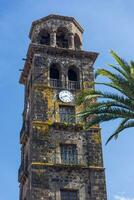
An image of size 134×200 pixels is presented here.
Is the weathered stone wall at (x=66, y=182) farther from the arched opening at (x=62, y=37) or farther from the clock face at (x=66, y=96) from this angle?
the arched opening at (x=62, y=37)

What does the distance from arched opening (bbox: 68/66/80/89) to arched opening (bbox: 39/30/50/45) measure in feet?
14.5

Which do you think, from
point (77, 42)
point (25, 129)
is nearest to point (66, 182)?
point (25, 129)

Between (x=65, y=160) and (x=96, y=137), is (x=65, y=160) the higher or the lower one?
the lower one

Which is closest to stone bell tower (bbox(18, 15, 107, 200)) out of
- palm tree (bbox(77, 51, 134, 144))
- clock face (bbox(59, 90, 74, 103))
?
clock face (bbox(59, 90, 74, 103))

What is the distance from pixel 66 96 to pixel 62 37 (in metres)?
8.86

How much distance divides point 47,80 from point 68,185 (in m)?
11.2

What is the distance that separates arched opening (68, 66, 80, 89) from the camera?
45562 mm

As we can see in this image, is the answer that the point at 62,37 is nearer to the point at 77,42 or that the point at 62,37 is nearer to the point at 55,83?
A: the point at 77,42

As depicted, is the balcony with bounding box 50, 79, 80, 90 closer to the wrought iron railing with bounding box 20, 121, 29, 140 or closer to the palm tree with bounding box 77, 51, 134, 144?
the wrought iron railing with bounding box 20, 121, 29, 140

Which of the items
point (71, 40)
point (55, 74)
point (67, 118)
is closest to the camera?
point (67, 118)

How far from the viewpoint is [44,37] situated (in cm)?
4962

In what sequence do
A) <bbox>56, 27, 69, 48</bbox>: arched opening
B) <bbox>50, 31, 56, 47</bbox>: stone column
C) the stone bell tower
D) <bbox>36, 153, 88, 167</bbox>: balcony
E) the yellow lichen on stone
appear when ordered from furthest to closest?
<bbox>56, 27, 69, 48</bbox>: arched opening → <bbox>50, 31, 56, 47</bbox>: stone column → the yellow lichen on stone → <bbox>36, 153, 88, 167</bbox>: balcony → the stone bell tower

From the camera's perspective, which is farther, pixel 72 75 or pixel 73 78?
pixel 72 75

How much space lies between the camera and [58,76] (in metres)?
46.3
